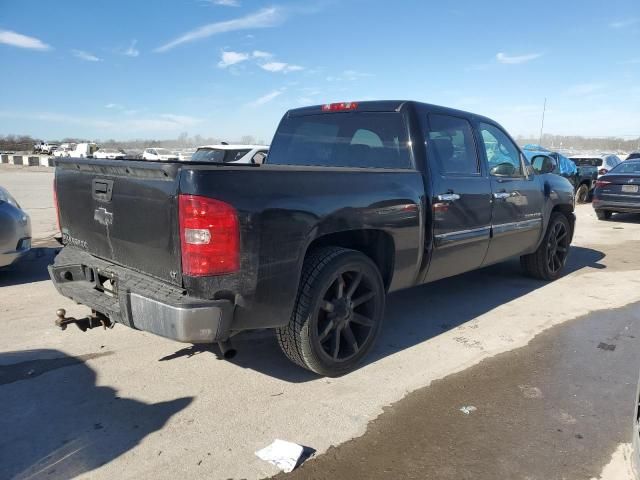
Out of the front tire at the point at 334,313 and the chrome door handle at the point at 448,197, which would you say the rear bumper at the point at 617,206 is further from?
the front tire at the point at 334,313

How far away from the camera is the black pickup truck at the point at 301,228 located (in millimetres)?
2672

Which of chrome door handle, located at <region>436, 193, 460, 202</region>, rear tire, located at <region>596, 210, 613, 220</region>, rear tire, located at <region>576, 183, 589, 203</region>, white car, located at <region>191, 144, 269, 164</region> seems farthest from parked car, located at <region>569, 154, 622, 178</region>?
chrome door handle, located at <region>436, 193, 460, 202</region>

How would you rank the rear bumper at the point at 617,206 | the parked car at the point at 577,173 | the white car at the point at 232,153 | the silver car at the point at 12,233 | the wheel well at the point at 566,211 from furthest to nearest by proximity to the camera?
1. the parked car at the point at 577,173
2. the white car at the point at 232,153
3. the rear bumper at the point at 617,206
4. the wheel well at the point at 566,211
5. the silver car at the point at 12,233

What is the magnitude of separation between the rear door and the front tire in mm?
764

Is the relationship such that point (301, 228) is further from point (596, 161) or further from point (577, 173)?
point (596, 161)

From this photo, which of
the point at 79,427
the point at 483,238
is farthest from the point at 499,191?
the point at 79,427

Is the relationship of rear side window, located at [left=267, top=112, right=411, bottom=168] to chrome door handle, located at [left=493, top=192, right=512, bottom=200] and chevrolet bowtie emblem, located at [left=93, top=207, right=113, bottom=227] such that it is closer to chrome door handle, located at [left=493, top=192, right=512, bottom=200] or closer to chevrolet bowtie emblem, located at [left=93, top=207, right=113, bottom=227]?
chrome door handle, located at [left=493, top=192, right=512, bottom=200]

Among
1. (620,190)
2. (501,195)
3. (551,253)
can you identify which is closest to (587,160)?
(620,190)

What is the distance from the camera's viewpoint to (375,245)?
12.4 ft

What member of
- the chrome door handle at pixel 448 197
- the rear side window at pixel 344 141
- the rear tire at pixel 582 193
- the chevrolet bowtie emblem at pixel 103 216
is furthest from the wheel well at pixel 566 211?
the rear tire at pixel 582 193

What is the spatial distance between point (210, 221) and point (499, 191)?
3.27m

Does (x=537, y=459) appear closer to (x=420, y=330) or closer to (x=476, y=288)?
(x=420, y=330)

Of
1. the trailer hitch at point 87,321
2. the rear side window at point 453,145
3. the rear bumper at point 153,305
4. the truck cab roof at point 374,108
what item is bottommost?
the trailer hitch at point 87,321

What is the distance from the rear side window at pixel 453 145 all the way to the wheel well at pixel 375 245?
891 millimetres
